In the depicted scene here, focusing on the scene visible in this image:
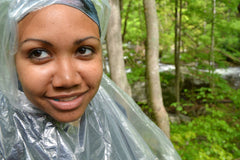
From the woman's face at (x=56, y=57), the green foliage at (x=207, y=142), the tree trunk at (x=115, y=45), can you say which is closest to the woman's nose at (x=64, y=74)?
the woman's face at (x=56, y=57)

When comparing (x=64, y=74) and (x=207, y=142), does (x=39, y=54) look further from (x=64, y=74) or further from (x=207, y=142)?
(x=207, y=142)

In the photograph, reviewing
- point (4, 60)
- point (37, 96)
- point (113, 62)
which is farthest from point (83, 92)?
point (113, 62)

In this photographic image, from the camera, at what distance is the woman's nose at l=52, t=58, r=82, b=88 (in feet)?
2.53

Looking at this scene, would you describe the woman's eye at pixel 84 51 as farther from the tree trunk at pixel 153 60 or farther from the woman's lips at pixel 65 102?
the tree trunk at pixel 153 60

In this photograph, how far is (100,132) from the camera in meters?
1.16

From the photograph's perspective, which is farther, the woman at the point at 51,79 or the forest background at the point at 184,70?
the forest background at the point at 184,70

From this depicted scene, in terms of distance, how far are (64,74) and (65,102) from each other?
14 centimetres

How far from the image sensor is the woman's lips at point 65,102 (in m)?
0.83

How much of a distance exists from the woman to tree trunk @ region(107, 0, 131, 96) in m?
1.10

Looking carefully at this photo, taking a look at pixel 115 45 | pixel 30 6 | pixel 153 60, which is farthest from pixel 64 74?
pixel 153 60

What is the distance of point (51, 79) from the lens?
784 mm

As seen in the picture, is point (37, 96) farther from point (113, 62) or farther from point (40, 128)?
point (113, 62)

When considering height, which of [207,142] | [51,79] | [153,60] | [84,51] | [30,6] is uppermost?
[30,6]

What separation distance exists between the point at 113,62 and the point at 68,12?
63.0 inches
